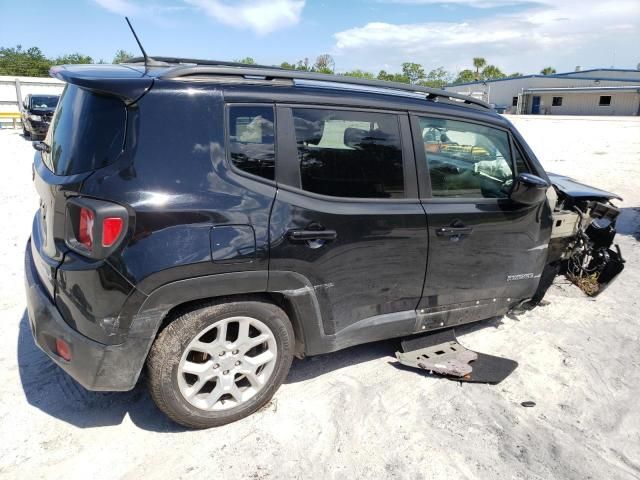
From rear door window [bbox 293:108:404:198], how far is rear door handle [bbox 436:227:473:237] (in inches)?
15.8

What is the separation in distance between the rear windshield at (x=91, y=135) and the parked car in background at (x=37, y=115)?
16.6 metres

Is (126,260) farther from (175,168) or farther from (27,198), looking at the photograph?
(27,198)

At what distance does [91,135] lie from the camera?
2.45 m

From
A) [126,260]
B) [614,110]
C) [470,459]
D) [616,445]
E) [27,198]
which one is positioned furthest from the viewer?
[614,110]

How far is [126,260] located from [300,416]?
1.43 meters

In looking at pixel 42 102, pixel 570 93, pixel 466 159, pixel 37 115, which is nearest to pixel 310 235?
pixel 466 159

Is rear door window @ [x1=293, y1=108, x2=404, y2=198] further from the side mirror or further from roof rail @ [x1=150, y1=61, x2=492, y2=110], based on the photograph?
the side mirror

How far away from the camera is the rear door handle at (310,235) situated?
2701 mm

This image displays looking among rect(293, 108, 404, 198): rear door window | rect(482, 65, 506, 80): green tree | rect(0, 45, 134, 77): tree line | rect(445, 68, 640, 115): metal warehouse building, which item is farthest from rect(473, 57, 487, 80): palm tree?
rect(293, 108, 404, 198): rear door window

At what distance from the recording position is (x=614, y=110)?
5322 centimetres

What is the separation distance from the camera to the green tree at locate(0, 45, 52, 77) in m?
40.8

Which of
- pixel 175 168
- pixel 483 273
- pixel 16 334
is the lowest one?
pixel 16 334

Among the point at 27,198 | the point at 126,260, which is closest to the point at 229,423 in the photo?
the point at 126,260

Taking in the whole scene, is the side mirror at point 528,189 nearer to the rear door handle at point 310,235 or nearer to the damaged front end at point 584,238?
the damaged front end at point 584,238
